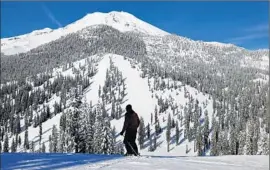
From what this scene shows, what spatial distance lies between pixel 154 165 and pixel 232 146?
115556 millimetres

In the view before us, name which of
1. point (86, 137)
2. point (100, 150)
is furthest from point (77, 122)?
point (100, 150)

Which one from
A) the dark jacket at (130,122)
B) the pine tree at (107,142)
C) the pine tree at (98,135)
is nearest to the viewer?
the dark jacket at (130,122)

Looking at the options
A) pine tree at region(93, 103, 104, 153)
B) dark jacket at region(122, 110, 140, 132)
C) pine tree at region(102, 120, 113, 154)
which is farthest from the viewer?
pine tree at region(102, 120, 113, 154)

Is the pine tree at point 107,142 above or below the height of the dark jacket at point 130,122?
below

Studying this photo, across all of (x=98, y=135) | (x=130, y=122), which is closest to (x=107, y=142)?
(x=98, y=135)

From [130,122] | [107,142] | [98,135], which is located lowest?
[107,142]

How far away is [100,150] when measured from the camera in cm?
6103

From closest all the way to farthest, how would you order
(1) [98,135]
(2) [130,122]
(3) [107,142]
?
1. (2) [130,122]
2. (1) [98,135]
3. (3) [107,142]

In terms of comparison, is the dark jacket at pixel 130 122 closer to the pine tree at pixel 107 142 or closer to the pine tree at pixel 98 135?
the pine tree at pixel 98 135

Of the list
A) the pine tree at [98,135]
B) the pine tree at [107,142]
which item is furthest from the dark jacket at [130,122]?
the pine tree at [107,142]

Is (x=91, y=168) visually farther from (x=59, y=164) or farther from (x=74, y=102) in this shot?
(x=74, y=102)

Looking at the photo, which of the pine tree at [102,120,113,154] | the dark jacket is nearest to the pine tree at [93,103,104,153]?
the pine tree at [102,120,113,154]

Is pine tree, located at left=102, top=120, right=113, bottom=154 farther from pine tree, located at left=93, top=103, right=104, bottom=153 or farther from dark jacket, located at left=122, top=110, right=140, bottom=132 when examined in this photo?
dark jacket, located at left=122, top=110, right=140, bottom=132

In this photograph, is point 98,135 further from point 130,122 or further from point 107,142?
point 130,122
